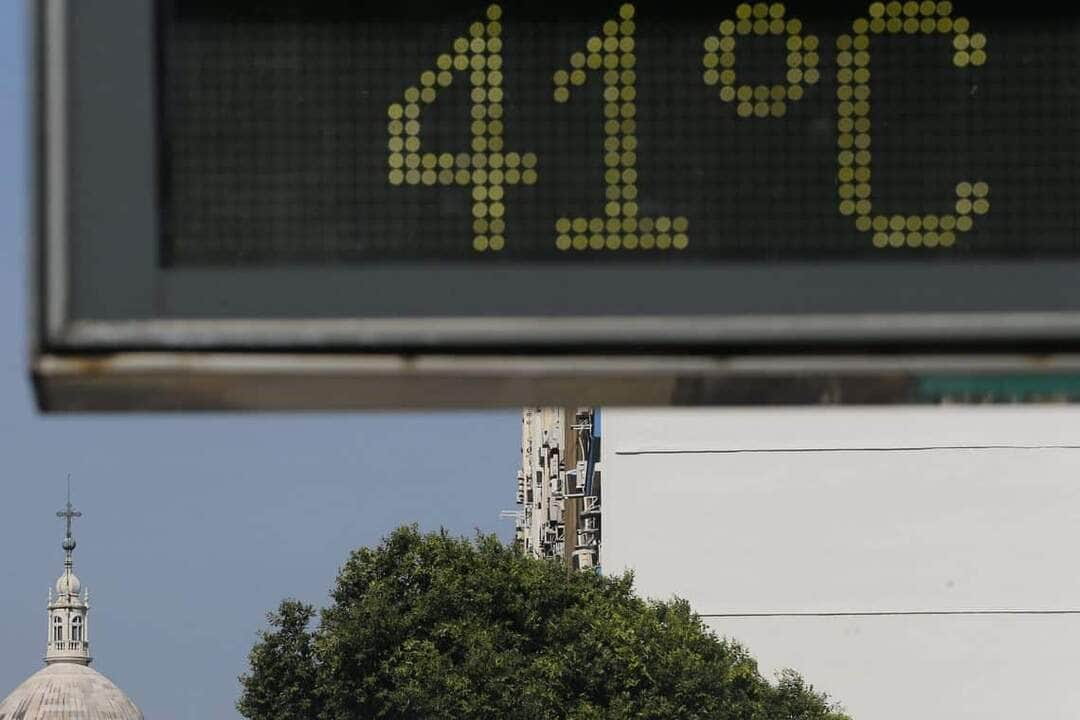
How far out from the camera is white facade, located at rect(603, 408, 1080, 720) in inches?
2158

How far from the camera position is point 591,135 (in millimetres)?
4504

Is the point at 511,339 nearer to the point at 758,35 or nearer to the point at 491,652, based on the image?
the point at 758,35

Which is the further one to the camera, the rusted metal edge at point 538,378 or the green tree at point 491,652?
the green tree at point 491,652

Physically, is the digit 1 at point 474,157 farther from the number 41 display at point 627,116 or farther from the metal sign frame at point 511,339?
the metal sign frame at point 511,339

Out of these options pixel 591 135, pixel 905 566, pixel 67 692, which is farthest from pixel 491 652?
pixel 67 692

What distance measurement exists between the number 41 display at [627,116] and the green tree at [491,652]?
3738 cm

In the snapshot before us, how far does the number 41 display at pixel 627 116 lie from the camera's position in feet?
14.7

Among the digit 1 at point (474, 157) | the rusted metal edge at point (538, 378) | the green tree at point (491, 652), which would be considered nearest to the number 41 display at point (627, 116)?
the digit 1 at point (474, 157)

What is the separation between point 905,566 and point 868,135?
51.2 m

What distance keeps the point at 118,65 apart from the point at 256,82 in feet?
0.85

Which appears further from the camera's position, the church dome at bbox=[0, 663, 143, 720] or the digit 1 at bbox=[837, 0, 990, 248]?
the church dome at bbox=[0, 663, 143, 720]

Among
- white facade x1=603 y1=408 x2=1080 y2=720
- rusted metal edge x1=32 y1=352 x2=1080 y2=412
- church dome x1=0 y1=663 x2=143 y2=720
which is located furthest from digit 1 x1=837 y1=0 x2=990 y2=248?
church dome x1=0 y1=663 x2=143 y2=720

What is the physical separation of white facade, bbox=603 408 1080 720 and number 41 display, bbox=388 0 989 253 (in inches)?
1985

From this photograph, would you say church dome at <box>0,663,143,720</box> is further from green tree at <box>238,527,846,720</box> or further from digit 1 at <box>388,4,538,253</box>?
digit 1 at <box>388,4,538,253</box>
